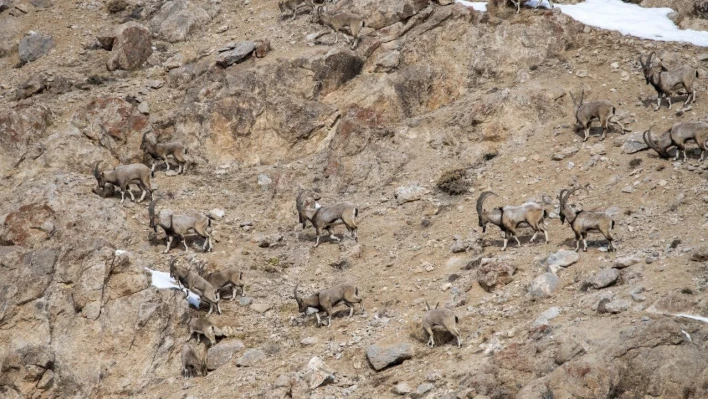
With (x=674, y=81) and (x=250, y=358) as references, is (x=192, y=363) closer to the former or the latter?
(x=250, y=358)

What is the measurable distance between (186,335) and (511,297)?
8.12 m

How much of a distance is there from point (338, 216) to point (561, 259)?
7024 millimetres

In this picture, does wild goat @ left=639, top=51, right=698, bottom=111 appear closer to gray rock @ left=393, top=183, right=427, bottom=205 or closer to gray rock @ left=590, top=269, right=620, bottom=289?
gray rock @ left=393, top=183, right=427, bottom=205

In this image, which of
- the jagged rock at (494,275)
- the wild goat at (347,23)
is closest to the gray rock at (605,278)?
the jagged rock at (494,275)

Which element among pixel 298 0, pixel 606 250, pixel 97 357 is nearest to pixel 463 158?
pixel 606 250

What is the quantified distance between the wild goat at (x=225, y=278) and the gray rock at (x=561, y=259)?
8.01 meters

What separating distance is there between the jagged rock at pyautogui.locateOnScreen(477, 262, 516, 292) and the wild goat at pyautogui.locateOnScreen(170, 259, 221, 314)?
6.81 m

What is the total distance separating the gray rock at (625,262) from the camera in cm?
2006

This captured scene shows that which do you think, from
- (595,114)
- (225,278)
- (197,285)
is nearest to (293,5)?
(595,114)

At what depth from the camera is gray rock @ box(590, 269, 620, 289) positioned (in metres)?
19.5

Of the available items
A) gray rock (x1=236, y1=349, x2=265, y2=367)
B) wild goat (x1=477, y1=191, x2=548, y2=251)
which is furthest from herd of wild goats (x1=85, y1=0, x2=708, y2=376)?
gray rock (x1=236, y1=349, x2=265, y2=367)

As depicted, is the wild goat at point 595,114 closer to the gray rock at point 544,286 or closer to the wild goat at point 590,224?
the wild goat at point 590,224

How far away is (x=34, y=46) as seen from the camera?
3462 cm

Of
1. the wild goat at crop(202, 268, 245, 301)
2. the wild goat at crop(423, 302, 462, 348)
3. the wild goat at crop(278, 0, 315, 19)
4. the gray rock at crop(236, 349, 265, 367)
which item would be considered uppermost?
the wild goat at crop(278, 0, 315, 19)
